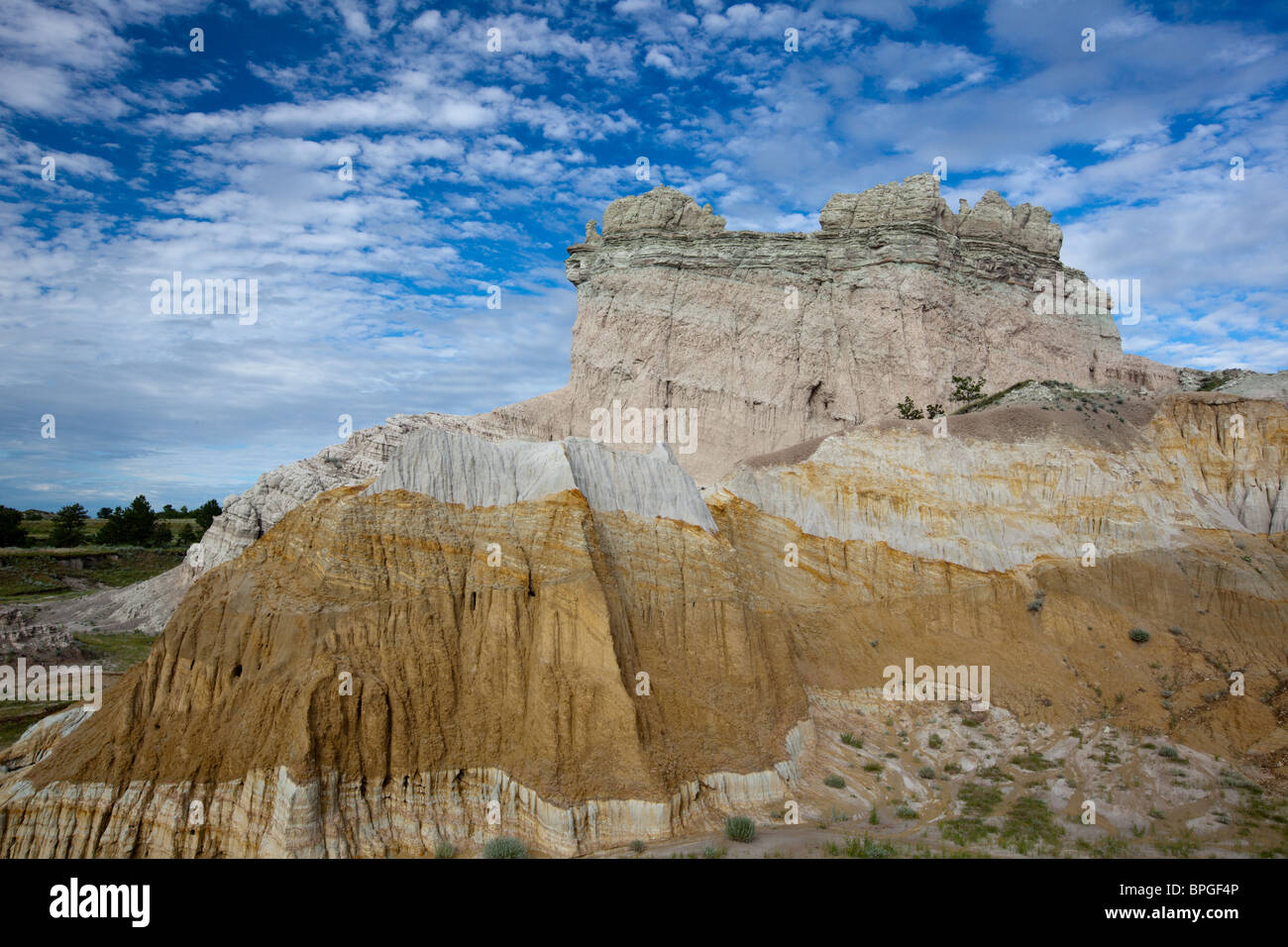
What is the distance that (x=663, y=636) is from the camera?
60.4 ft

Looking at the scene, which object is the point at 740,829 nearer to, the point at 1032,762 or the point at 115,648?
the point at 1032,762

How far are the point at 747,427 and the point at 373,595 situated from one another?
1469 inches

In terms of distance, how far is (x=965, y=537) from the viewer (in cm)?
2627

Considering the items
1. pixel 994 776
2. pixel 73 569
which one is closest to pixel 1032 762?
pixel 994 776

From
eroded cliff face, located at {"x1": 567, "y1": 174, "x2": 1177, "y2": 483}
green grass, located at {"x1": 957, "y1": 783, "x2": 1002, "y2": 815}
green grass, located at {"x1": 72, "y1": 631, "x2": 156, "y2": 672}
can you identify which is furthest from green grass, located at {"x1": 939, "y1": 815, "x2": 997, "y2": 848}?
eroded cliff face, located at {"x1": 567, "y1": 174, "x2": 1177, "y2": 483}

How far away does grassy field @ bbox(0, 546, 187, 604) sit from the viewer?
151ft

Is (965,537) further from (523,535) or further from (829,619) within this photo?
(523,535)

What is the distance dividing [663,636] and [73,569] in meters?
51.9

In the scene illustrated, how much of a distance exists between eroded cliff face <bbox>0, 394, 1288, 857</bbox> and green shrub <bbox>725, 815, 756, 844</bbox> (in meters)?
0.70

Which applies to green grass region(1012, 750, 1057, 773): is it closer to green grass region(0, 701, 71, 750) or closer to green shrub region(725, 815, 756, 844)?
green shrub region(725, 815, 756, 844)

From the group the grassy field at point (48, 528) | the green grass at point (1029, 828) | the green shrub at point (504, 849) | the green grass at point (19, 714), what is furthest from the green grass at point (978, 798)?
the grassy field at point (48, 528)

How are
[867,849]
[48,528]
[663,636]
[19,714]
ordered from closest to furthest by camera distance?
1. [867,849]
2. [663,636]
3. [19,714]
4. [48,528]

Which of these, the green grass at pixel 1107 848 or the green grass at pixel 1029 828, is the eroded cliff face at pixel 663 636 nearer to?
the green grass at pixel 1029 828

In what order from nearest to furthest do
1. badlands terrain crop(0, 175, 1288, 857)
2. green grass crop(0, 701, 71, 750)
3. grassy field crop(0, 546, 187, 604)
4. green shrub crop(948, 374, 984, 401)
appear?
badlands terrain crop(0, 175, 1288, 857)
green grass crop(0, 701, 71, 750)
green shrub crop(948, 374, 984, 401)
grassy field crop(0, 546, 187, 604)
